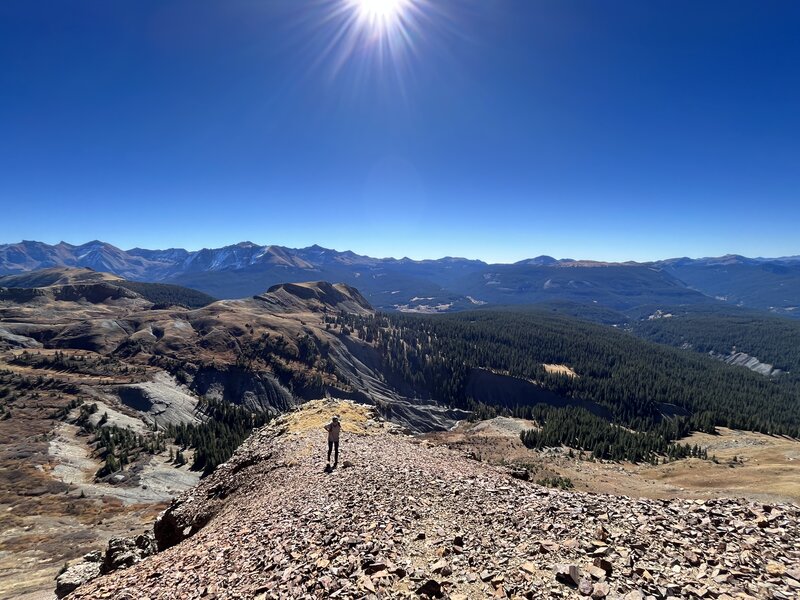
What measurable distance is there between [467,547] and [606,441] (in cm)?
9786

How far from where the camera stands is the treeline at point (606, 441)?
85.5 metres

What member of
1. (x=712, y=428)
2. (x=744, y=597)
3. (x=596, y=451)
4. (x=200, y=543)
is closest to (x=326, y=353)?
(x=596, y=451)

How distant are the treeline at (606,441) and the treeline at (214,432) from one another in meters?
69.7

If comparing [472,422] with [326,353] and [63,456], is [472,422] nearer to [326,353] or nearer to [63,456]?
[326,353]

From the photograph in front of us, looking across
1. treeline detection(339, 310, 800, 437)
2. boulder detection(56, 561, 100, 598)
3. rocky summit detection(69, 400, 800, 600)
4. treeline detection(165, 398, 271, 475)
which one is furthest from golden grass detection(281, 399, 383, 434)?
treeline detection(339, 310, 800, 437)

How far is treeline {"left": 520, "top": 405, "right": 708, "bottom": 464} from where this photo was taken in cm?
8550

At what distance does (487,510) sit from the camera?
55.8ft

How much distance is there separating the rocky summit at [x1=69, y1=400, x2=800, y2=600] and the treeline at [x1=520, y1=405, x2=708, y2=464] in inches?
3171

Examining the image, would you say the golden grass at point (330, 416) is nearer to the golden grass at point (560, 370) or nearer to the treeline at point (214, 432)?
the treeline at point (214, 432)

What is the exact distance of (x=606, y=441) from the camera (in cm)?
9469

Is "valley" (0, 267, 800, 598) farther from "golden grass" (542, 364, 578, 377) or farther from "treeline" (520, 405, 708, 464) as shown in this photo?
"golden grass" (542, 364, 578, 377)

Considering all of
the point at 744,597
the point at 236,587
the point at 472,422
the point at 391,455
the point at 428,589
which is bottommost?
the point at 472,422

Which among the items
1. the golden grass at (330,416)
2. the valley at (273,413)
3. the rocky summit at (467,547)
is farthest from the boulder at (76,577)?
→ the golden grass at (330,416)

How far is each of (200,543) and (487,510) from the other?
43.6 feet
